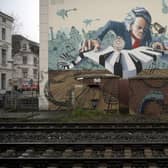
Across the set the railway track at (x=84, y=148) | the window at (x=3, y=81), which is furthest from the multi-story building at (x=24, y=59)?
the railway track at (x=84, y=148)

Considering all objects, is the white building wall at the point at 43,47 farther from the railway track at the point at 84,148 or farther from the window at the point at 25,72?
the window at the point at 25,72

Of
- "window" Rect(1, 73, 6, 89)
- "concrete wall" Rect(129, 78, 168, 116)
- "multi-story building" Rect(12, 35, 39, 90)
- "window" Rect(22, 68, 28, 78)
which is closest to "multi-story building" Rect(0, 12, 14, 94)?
"window" Rect(1, 73, 6, 89)

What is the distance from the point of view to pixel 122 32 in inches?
990

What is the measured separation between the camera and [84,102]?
22922mm

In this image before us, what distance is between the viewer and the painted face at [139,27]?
2495 centimetres

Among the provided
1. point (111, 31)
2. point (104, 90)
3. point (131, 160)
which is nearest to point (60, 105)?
point (104, 90)

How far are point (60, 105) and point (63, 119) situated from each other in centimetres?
681

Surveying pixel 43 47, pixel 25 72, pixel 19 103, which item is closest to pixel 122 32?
pixel 43 47

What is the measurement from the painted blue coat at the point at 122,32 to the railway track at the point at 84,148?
10.9 metres

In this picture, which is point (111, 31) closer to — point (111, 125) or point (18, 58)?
point (111, 125)

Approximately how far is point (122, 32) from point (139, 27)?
1.19 metres

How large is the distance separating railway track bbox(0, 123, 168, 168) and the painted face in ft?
36.4

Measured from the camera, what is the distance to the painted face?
982 inches

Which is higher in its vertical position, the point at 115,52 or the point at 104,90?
the point at 115,52
